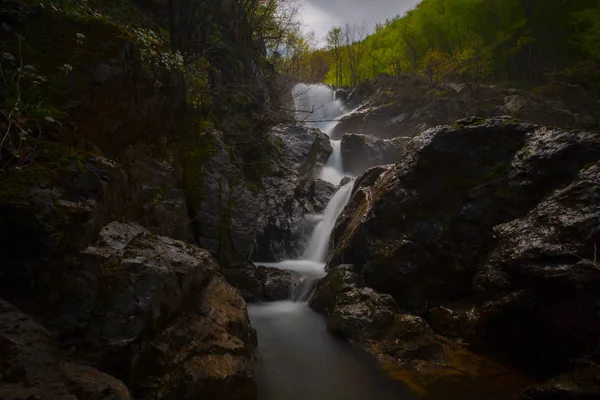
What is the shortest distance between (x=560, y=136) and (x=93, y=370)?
26.5ft

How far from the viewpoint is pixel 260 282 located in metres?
8.59

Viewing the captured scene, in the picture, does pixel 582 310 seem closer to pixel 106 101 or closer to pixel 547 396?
pixel 547 396

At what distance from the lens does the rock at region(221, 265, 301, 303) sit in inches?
325

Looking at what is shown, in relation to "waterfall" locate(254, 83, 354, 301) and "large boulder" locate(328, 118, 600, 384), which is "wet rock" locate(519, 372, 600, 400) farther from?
"waterfall" locate(254, 83, 354, 301)

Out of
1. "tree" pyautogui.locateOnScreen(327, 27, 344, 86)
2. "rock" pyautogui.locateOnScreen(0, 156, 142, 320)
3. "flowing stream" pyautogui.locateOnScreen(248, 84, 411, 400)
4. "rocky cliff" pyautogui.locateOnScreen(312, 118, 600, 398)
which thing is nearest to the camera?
"rock" pyautogui.locateOnScreen(0, 156, 142, 320)

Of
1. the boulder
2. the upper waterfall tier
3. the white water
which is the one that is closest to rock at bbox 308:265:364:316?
the boulder

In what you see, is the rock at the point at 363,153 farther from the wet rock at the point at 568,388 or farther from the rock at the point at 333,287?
the wet rock at the point at 568,388

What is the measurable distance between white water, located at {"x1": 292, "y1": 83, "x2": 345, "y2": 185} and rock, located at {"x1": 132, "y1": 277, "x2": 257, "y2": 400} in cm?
1343

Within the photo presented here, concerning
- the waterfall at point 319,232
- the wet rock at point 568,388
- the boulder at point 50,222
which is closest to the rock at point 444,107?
the waterfall at point 319,232

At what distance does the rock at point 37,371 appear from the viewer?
230 cm

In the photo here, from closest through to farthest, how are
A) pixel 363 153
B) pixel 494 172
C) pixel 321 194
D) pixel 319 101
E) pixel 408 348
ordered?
1. pixel 408 348
2. pixel 494 172
3. pixel 321 194
4. pixel 363 153
5. pixel 319 101

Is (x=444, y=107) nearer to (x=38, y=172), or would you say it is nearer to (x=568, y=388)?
(x=568, y=388)

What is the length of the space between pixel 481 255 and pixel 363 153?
39.7 feet

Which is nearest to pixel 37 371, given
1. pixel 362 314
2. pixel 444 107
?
pixel 362 314
